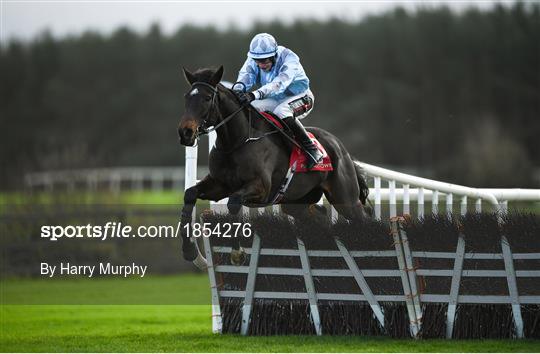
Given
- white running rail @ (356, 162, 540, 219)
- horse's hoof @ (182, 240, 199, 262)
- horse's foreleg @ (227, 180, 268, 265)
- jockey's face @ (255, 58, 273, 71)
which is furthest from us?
white running rail @ (356, 162, 540, 219)

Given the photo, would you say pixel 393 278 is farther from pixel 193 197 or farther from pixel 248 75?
pixel 248 75

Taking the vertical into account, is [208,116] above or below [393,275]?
above

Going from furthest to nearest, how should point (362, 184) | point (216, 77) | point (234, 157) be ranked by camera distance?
point (362, 184) → point (234, 157) → point (216, 77)

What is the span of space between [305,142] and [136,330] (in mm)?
2314

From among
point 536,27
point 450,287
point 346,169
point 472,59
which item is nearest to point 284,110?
point 346,169

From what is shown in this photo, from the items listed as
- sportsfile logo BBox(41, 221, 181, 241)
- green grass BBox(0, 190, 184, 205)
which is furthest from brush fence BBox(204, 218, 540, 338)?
green grass BBox(0, 190, 184, 205)

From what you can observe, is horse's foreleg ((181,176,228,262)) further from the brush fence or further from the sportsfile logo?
the sportsfile logo

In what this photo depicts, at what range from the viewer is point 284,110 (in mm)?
7828

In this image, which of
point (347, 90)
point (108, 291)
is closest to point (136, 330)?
point (108, 291)

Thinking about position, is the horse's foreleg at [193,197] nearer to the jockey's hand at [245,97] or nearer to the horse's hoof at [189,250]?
the horse's hoof at [189,250]

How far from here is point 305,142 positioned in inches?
311

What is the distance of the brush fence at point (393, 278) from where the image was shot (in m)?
6.18

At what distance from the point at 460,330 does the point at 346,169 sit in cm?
255

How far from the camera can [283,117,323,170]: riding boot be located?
7.82 meters
